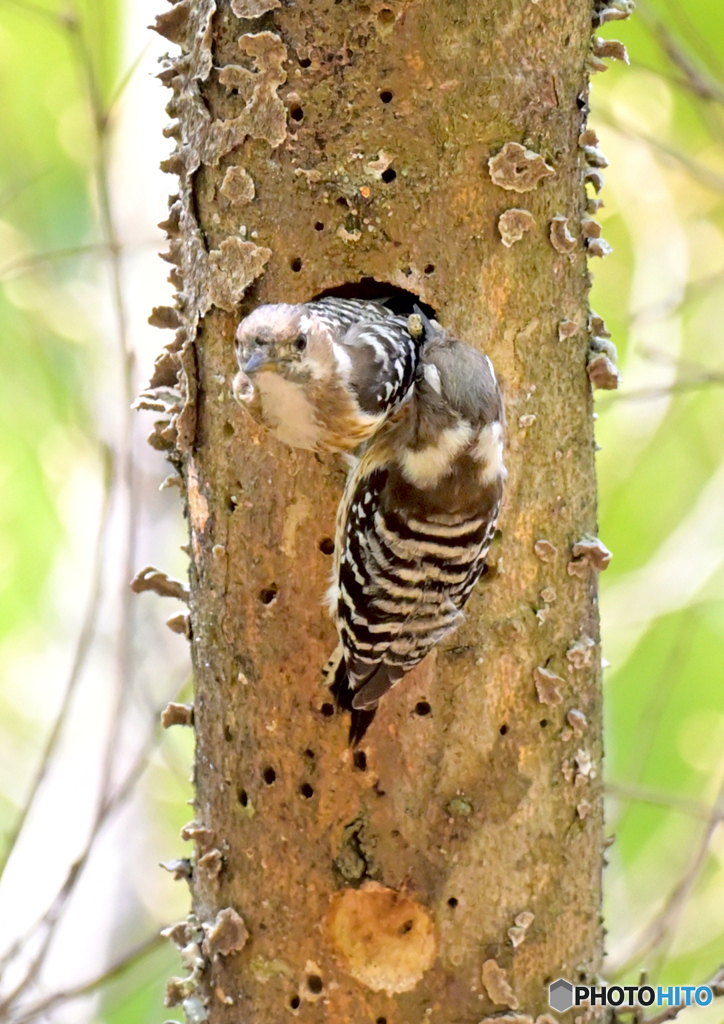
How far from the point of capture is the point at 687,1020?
3.77m

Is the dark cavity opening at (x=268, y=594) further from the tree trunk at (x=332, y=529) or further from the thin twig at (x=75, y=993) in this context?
the thin twig at (x=75, y=993)

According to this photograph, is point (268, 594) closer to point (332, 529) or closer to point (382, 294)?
point (332, 529)

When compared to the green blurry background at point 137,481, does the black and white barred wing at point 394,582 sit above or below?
below

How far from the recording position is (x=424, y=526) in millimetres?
1514

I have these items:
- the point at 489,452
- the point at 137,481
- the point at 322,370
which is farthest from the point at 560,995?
the point at 137,481

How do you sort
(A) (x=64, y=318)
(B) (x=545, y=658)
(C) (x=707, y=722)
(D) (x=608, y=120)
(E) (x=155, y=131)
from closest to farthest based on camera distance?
(B) (x=545, y=658) < (D) (x=608, y=120) < (E) (x=155, y=131) < (A) (x=64, y=318) < (C) (x=707, y=722)

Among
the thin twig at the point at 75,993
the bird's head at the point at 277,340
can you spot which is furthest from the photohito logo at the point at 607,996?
the bird's head at the point at 277,340

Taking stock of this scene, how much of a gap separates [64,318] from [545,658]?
198 centimetres

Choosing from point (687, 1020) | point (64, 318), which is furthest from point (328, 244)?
point (687, 1020)

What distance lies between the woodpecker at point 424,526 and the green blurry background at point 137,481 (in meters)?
0.92

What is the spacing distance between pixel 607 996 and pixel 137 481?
1.43 meters

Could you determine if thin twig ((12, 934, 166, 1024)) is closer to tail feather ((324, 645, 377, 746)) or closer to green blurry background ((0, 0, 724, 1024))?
tail feather ((324, 645, 377, 746))

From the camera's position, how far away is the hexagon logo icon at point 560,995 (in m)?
1.65

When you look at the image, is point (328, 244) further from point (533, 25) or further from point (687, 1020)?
point (687, 1020)
